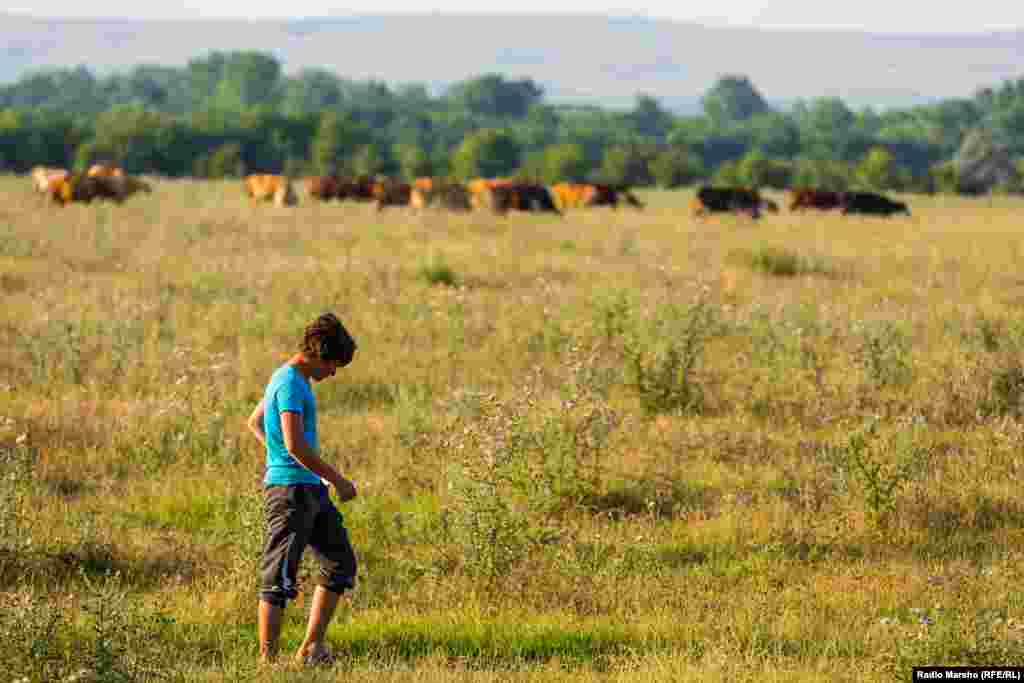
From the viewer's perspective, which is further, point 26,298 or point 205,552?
point 26,298

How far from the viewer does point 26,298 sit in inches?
595

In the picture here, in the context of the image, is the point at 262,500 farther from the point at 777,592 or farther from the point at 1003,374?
the point at 1003,374

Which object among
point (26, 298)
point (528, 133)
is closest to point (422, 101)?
point (528, 133)

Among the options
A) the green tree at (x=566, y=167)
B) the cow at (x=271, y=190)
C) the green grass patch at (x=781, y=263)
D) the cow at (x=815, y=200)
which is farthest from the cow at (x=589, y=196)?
the green tree at (x=566, y=167)

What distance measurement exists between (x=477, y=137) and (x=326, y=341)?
78146 mm

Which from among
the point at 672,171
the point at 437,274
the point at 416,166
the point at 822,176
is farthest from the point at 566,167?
the point at 437,274

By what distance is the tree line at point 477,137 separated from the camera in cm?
7369

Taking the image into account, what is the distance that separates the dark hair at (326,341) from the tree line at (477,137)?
209ft

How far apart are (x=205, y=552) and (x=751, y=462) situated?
386 centimetres

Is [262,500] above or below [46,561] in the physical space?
above

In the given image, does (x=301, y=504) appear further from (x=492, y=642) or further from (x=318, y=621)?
(x=492, y=642)

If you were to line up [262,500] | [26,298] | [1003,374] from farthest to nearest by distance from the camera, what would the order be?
[26,298], [1003,374], [262,500]

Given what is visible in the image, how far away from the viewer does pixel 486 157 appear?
81.3m

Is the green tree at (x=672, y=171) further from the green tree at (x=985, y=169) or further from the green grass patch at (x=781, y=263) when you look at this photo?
the green grass patch at (x=781, y=263)
